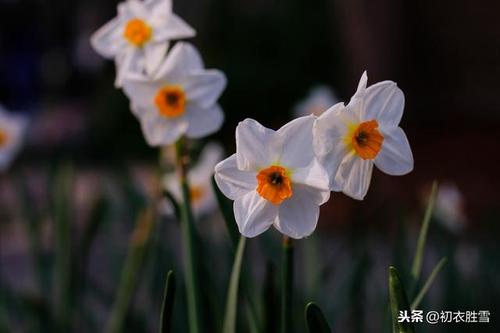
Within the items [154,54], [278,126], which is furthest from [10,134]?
[278,126]

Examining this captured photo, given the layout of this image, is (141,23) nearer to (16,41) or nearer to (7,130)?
(7,130)

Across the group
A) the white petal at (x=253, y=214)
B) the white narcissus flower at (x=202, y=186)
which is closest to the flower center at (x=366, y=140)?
the white petal at (x=253, y=214)

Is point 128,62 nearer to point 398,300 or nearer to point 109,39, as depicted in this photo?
point 109,39

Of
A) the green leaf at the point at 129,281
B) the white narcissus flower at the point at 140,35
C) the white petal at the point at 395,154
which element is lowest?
the green leaf at the point at 129,281

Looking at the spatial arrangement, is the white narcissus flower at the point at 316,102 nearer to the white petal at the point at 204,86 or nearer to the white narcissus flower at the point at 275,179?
the white petal at the point at 204,86

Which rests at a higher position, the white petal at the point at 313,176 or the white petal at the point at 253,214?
Result: the white petal at the point at 313,176

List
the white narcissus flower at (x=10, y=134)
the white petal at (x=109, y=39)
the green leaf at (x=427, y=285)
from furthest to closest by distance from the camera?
the white narcissus flower at (x=10, y=134) → the white petal at (x=109, y=39) → the green leaf at (x=427, y=285)
